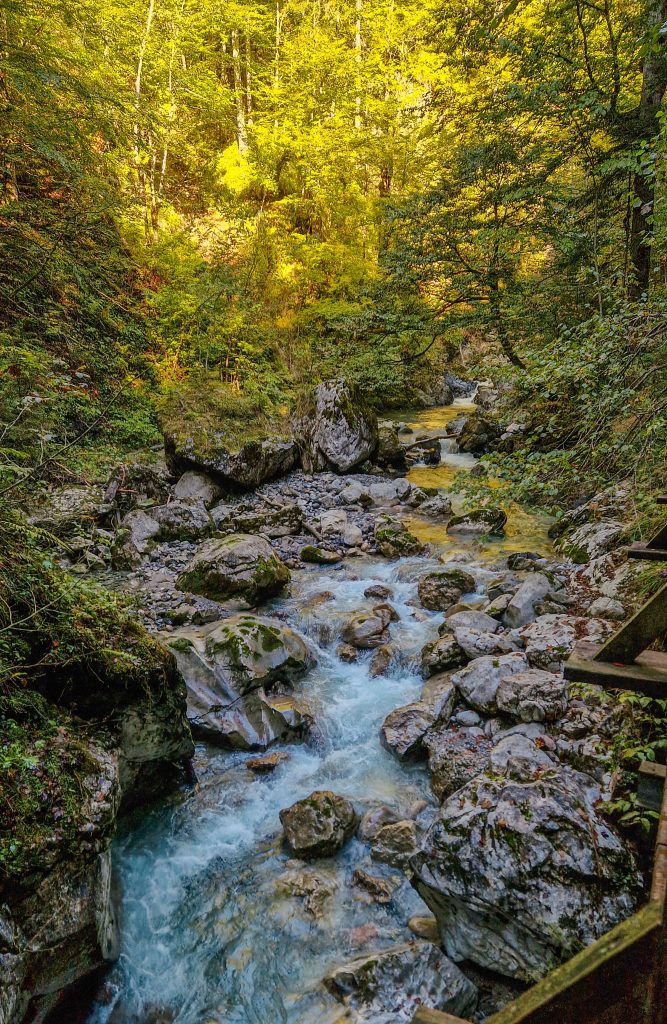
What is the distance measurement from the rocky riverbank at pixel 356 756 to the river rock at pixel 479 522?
0.14 feet

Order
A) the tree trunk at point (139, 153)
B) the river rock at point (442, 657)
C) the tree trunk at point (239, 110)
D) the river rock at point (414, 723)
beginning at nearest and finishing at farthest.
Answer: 1. the river rock at point (414, 723)
2. the river rock at point (442, 657)
3. the tree trunk at point (139, 153)
4. the tree trunk at point (239, 110)

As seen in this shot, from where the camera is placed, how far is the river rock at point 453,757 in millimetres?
4293

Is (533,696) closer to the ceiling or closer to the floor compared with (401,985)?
closer to the ceiling

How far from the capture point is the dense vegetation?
5258 mm

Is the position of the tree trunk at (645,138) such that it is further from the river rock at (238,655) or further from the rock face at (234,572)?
the rock face at (234,572)

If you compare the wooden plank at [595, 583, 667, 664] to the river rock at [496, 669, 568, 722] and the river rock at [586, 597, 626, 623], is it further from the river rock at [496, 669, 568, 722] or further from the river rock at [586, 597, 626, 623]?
the river rock at [586, 597, 626, 623]

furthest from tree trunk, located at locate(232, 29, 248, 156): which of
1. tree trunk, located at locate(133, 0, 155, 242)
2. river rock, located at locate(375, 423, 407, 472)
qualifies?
river rock, located at locate(375, 423, 407, 472)

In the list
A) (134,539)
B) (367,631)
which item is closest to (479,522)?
(367,631)

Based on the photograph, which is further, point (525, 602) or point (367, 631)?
point (367, 631)

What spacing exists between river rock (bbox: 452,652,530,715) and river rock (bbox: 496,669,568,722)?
146 mm

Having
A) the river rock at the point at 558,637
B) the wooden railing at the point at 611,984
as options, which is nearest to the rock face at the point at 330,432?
the river rock at the point at 558,637

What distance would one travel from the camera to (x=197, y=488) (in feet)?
34.6

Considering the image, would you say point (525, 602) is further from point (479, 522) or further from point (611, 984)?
point (611, 984)

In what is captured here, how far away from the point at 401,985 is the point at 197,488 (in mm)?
8898
